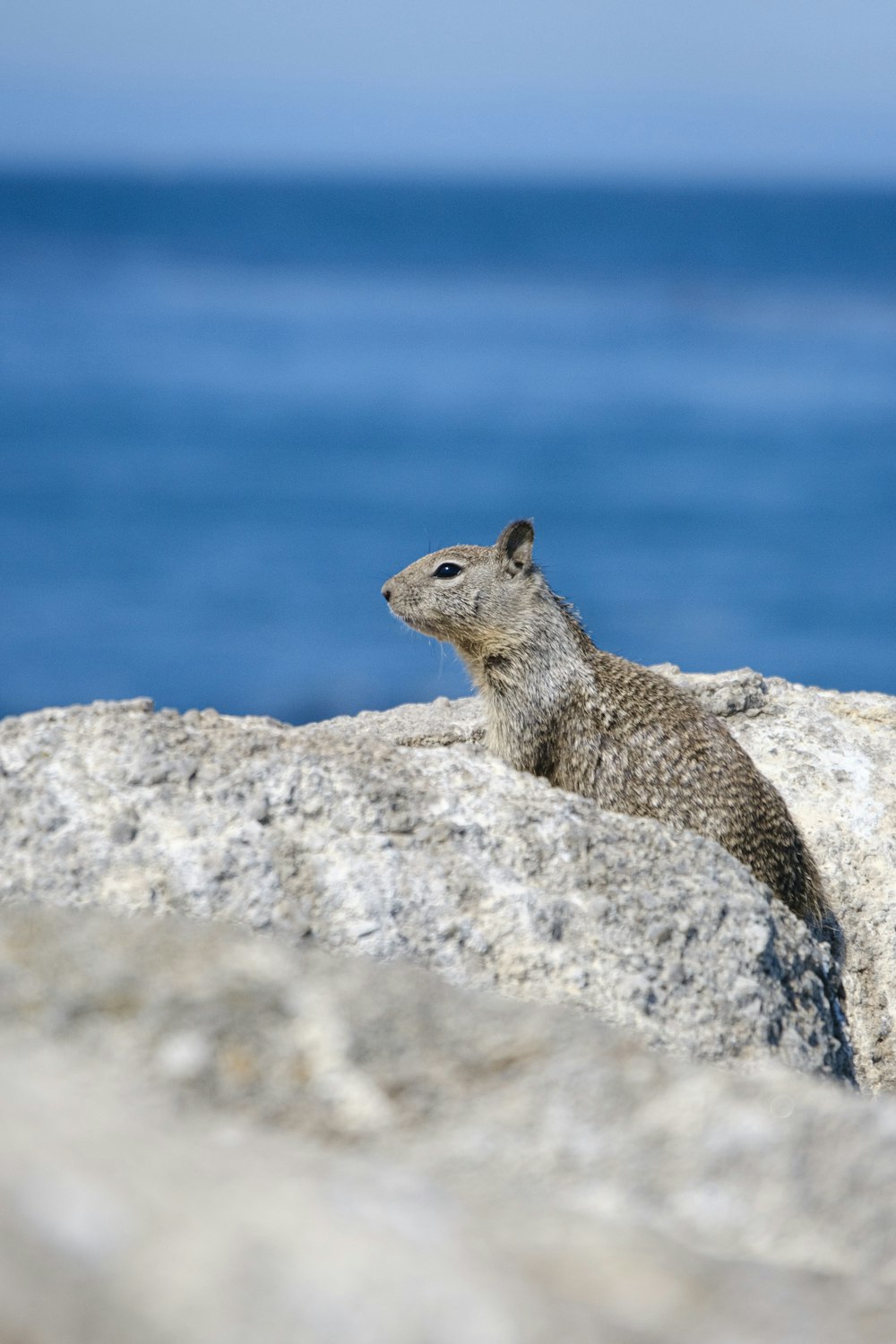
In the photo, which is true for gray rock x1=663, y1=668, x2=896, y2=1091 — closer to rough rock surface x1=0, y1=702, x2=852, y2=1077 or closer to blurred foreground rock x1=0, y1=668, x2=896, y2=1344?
blurred foreground rock x1=0, y1=668, x2=896, y2=1344

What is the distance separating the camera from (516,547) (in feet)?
22.0

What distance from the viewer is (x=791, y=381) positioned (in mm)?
59281

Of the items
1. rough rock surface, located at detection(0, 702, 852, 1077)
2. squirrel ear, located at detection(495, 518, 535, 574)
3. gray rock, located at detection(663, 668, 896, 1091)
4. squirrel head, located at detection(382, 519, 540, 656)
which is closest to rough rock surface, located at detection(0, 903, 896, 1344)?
rough rock surface, located at detection(0, 702, 852, 1077)

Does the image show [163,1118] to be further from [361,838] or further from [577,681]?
[577,681]

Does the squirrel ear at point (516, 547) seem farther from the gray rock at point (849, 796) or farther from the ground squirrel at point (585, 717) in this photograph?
the gray rock at point (849, 796)

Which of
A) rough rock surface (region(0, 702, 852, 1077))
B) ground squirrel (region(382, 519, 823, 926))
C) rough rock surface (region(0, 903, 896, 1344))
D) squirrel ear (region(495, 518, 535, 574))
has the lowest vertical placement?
rough rock surface (region(0, 903, 896, 1344))

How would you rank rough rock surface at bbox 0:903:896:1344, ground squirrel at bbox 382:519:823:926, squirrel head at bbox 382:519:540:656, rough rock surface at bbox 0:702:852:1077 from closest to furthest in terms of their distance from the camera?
rough rock surface at bbox 0:903:896:1344 → rough rock surface at bbox 0:702:852:1077 → ground squirrel at bbox 382:519:823:926 → squirrel head at bbox 382:519:540:656

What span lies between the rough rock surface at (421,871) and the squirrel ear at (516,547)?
92.2 inches

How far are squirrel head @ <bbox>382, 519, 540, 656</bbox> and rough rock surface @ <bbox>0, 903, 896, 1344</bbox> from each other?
3.33m

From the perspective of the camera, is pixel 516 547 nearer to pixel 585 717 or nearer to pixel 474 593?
pixel 474 593

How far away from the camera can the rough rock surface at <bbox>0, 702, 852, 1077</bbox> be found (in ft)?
12.6

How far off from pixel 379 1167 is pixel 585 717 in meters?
3.63

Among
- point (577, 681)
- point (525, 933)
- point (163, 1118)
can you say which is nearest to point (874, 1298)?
point (163, 1118)

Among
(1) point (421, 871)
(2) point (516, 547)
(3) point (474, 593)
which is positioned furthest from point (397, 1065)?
(2) point (516, 547)
